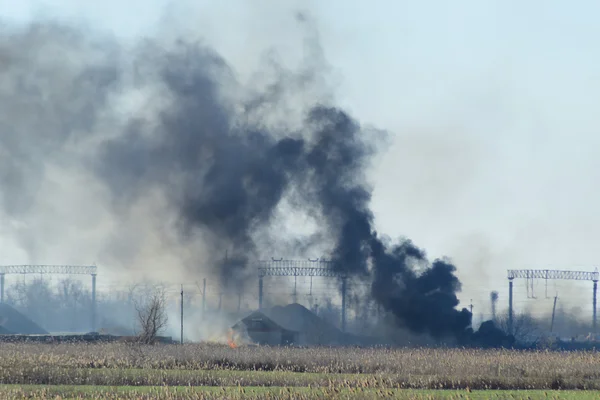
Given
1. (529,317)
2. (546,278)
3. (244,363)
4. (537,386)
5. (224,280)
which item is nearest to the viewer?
(537,386)

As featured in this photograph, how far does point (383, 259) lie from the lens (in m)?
124

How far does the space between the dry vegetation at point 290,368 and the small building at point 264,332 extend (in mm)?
30593

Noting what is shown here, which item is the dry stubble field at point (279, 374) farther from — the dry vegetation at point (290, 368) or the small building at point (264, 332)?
the small building at point (264, 332)

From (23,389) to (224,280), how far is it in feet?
243

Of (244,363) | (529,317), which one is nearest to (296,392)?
(244,363)

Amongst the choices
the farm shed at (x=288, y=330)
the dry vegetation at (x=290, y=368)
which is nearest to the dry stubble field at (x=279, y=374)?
the dry vegetation at (x=290, y=368)

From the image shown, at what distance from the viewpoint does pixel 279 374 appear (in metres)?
70.9

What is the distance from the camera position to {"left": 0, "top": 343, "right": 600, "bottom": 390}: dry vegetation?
64562 mm

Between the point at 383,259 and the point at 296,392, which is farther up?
the point at 383,259

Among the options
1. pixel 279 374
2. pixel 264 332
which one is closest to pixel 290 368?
pixel 279 374

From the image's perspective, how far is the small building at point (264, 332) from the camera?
411 ft

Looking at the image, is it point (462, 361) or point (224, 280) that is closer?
point (462, 361)

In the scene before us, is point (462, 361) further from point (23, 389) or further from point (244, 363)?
point (23, 389)

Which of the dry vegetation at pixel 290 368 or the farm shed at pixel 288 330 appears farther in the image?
the farm shed at pixel 288 330
